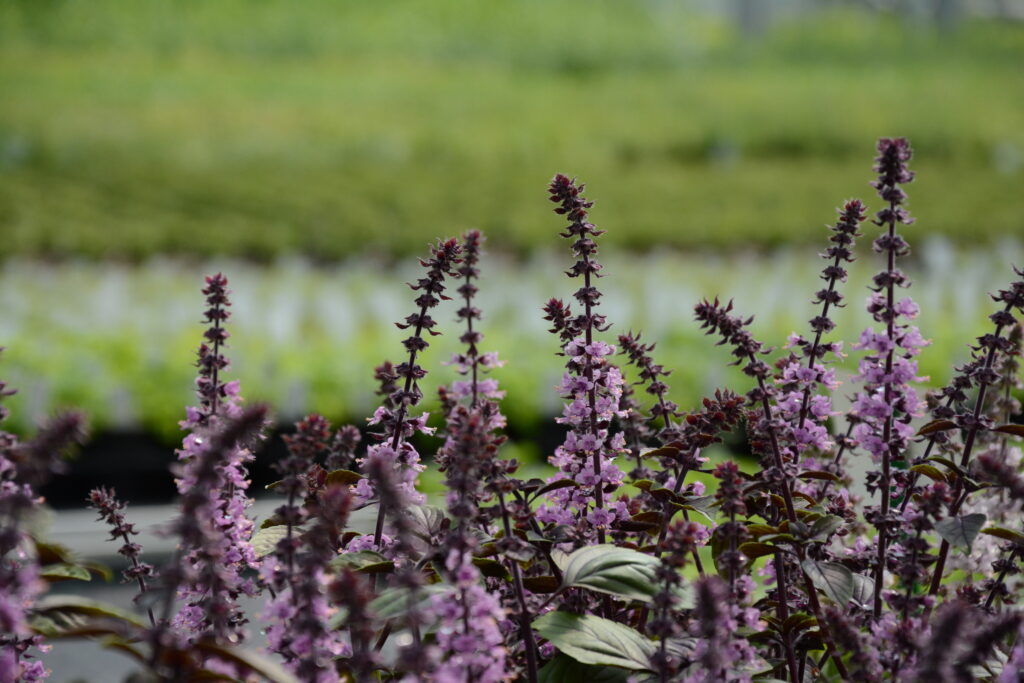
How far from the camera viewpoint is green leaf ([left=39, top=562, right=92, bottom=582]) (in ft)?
3.45

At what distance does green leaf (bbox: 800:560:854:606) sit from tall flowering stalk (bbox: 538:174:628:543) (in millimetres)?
235

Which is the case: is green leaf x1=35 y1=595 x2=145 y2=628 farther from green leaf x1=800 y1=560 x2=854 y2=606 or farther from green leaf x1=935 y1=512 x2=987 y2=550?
green leaf x1=935 y1=512 x2=987 y2=550

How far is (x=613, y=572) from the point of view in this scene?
110cm

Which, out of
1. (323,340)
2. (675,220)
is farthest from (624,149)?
(323,340)

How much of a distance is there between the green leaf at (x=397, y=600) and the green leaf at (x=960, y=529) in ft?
1.71

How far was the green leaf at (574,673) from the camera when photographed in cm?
116

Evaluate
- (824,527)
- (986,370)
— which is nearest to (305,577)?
(824,527)

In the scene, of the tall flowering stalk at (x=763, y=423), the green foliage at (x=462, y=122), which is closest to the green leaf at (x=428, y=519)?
the tall flowering stalk at (x=763, y=423)

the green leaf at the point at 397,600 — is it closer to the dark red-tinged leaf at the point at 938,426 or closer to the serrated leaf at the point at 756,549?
the serrated leaf at the point at 756,549

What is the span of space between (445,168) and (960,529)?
9.55m

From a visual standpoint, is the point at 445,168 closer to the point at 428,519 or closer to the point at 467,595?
the point at 428,519

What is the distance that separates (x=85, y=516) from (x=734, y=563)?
362 centimetres

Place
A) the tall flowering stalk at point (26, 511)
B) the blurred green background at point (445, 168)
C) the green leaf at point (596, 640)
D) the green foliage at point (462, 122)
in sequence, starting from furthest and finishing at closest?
the green foliage at point (462, 122), the blurred green background at point (445, 168), the green leaf at point (596, 640), the tall flowering stalk at point (26, 511)

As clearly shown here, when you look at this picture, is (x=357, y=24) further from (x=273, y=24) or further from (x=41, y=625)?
(x=41, y=625)
